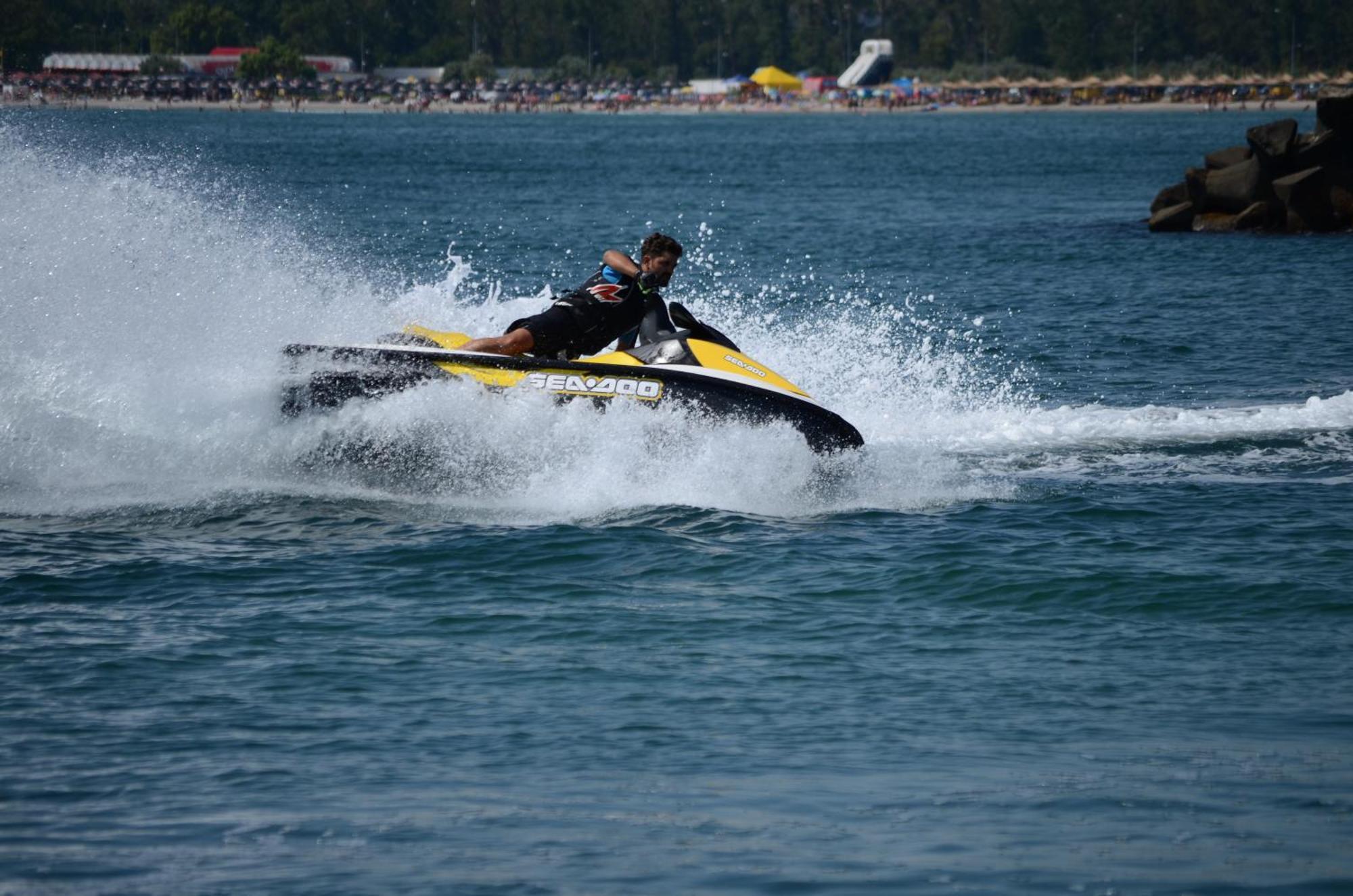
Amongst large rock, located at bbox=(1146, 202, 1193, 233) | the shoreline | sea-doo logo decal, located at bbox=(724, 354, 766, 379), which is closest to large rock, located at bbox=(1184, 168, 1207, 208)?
large rock, located at bbox=(1146, 202, 1193, 233)

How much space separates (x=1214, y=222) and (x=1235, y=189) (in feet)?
4.44

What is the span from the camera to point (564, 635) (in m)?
10.4

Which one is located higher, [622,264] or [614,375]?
[622,264]

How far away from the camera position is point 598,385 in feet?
43.3

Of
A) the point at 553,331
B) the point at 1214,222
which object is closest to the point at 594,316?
the point at 553,331

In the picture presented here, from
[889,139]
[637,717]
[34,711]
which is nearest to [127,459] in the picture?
[34,711]

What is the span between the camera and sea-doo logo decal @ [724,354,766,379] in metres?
13.3

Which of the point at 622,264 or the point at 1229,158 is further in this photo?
the point at 1229,158

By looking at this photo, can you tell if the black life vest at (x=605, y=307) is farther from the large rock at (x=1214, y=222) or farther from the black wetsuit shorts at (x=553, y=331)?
the large rock at (x=1214, y=222)

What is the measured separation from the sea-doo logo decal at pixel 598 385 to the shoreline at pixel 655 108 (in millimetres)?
157614

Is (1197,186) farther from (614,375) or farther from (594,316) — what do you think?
(614,375)

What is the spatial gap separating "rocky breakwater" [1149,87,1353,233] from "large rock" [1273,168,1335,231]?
0.05 feet

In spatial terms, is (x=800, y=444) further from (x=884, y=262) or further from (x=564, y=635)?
(x=884, y=262)

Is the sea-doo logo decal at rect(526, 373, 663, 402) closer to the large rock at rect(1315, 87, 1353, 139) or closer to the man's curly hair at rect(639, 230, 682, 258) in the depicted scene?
the man's curly hair at rect(639, 230, 682, 258)
